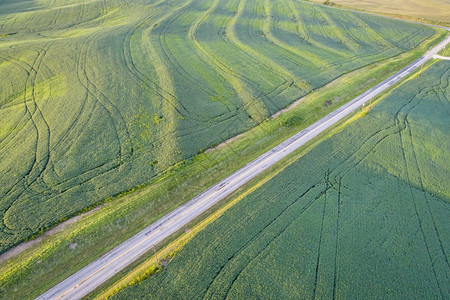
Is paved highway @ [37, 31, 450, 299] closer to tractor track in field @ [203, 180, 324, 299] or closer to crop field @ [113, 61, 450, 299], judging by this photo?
crop field @ [113, 61, 450, 299]

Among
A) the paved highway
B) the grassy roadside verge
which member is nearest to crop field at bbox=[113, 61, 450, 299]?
the grassy roadside verge

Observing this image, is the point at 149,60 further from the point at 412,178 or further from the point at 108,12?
the point at 412,178

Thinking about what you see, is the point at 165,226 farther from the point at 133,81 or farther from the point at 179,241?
the point at 133,81

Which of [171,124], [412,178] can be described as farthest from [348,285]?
[171,124]

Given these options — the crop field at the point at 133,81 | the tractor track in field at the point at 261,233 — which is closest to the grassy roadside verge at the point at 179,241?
the tractor track in field at the point at 261,233

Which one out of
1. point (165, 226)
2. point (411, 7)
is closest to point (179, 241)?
point (165, 226)
